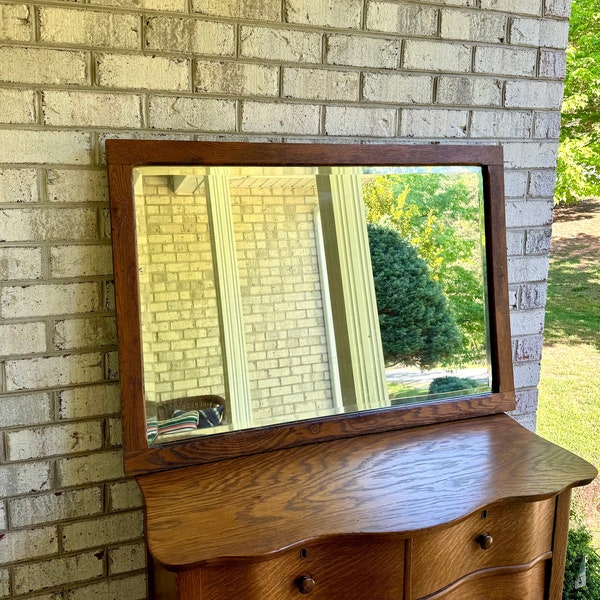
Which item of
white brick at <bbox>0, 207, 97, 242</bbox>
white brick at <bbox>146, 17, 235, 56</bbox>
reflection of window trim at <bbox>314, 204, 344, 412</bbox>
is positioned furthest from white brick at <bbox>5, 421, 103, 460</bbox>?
white brick at <bbox>146, 17, 235, 56</bbox>

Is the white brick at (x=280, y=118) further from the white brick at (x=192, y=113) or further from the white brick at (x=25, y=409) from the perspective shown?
the white brick at (x=25, y=409)

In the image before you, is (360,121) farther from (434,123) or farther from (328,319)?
(328,319)

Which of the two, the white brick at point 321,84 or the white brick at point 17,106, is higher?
the white brick at point 321,84

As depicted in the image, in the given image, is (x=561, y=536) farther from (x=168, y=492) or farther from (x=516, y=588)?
(x=168, y=492)

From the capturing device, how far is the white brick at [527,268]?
2.16 m

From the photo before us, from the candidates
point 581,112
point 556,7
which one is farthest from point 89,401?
point 581,112

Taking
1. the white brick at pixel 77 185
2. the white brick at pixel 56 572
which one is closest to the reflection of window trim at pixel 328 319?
the white brick at pixel 77 185

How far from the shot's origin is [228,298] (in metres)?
1.72

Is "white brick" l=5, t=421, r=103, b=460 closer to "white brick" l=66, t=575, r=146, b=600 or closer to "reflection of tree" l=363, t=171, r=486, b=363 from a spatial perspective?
"white brick" l=66, t=575, r=146, b=600

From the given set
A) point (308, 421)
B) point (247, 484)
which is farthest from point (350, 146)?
point (247, 484)

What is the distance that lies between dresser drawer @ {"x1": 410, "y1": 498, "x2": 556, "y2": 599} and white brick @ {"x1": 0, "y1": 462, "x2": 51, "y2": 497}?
36.9 inches

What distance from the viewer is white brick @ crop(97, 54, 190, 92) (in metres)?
1.60

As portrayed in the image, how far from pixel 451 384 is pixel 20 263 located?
1.25 meters

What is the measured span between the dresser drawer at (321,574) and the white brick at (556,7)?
1.63 metres
